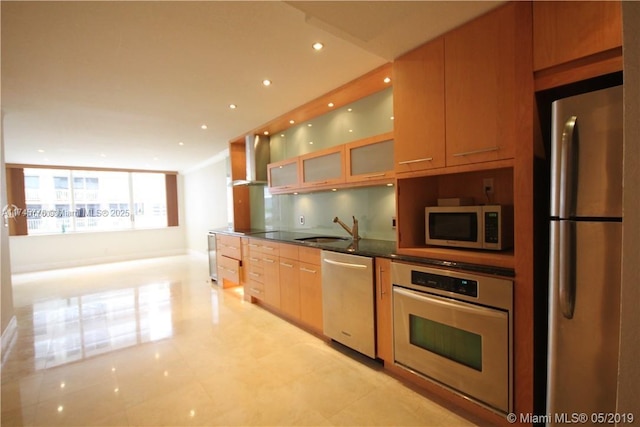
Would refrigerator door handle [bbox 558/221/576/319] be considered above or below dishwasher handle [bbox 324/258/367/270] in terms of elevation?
above

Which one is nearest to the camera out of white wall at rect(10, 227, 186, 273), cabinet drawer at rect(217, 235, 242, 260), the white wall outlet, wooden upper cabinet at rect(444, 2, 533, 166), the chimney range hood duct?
wooden upper cabinet at rect(444, 2, 533, 166)

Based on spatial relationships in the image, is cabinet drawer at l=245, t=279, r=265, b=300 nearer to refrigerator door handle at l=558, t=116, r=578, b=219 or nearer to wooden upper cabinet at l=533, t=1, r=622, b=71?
refrigerator door handle at l=558, t=116, r=578, b=219

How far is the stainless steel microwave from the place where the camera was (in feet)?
5.69

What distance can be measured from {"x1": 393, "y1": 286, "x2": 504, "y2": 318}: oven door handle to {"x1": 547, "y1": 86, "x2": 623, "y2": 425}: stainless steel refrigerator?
25 cm

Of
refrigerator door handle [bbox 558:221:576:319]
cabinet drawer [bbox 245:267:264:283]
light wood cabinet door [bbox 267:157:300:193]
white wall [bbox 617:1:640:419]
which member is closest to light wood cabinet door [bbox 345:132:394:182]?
light wood cabinet door [bbox 267:157:300:193]

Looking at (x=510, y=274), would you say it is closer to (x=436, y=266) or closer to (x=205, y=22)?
(x=436, y=266)

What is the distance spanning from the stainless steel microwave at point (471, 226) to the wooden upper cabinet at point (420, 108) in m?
0.35

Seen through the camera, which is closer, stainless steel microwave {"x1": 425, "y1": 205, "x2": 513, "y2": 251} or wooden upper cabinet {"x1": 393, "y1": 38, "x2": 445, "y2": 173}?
stainless steel microwave {"x1": 425, "y1": 205, "x2": 513, "y2": 251}

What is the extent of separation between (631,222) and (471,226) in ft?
4.80

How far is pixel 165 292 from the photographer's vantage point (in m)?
4.49

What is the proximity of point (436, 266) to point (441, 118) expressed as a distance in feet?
3.12

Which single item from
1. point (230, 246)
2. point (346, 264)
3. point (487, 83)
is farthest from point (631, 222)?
point (230, 246)

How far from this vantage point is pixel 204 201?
7469 millimetres

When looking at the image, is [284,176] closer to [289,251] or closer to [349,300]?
[289,251]
